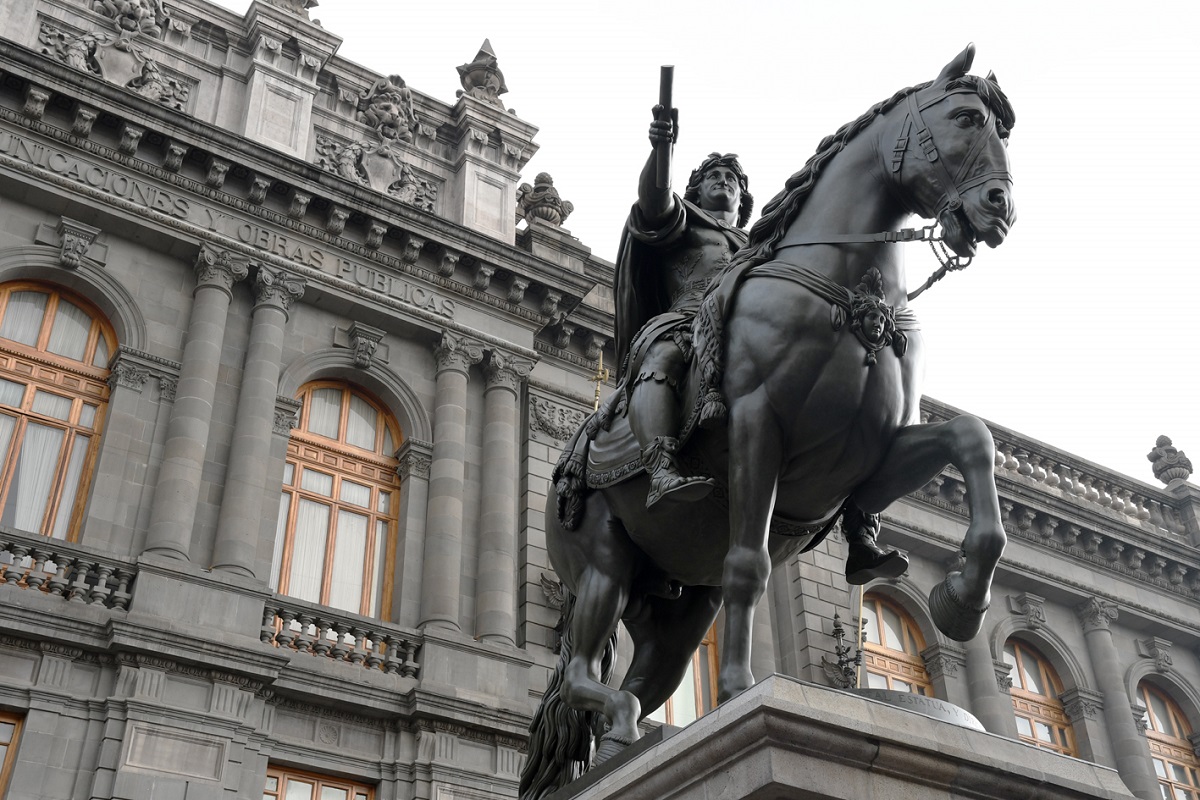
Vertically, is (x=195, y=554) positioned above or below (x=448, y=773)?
above

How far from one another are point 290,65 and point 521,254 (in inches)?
204

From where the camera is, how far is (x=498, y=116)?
23.2 meters

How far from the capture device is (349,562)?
18.2 meters

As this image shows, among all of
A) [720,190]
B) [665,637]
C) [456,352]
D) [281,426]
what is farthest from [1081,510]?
[665,637]

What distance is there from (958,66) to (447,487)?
14.0m

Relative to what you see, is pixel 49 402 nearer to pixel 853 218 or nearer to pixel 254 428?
pixel 254 428

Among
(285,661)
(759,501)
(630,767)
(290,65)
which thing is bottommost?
(630,767)

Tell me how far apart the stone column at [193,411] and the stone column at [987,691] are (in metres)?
14.5

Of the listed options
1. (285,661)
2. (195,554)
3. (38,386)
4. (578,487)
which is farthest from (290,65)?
(578,487)

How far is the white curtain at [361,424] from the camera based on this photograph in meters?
19.3

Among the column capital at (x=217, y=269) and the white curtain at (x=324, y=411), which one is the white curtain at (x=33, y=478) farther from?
the white curtain at (x=324, y=411)

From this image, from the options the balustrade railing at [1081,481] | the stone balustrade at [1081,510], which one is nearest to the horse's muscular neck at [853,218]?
the stone balustrade at [1081,510]

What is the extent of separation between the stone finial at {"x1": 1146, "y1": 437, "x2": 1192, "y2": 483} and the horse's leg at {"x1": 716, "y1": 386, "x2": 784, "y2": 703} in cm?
2839

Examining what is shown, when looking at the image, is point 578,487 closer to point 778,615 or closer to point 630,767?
point 630,767
